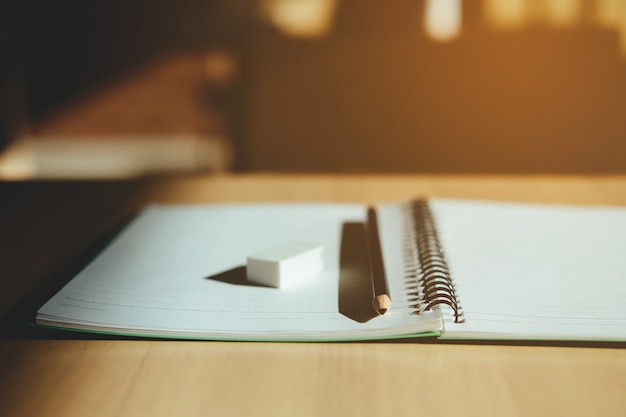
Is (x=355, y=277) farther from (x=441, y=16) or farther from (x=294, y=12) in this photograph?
(x=294, y=12)

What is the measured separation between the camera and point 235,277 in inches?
23.2

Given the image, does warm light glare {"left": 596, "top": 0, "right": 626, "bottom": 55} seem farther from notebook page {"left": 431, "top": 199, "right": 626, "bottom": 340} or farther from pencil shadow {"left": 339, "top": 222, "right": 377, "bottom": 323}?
pencil shadow {"left": 339, "top": 222, "right": 377, "bottom": 323}

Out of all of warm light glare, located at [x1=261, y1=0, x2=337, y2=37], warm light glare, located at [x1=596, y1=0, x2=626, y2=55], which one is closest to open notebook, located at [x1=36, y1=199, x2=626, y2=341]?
warm light glare, located at [x1=596, y1=0, x2=626, y2=55]

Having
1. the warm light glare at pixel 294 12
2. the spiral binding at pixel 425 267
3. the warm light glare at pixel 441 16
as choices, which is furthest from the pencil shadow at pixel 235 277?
the warm light glare at pixel 294 12

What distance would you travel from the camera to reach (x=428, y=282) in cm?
54

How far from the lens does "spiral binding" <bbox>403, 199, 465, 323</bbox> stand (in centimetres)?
50

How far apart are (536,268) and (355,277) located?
0.57 ft

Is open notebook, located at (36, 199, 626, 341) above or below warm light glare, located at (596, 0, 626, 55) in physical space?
below

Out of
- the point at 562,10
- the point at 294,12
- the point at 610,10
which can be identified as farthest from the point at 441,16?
the point at 294,12

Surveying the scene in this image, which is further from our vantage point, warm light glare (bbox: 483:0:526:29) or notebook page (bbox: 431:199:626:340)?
warm light glare (bbox: 483:0:526:29)

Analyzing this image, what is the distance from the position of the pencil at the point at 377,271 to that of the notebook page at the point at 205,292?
11 millimetres

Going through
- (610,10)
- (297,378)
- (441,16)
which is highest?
(441,16)

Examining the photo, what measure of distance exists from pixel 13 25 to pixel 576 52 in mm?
3020

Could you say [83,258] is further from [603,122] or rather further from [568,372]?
[603,122]
